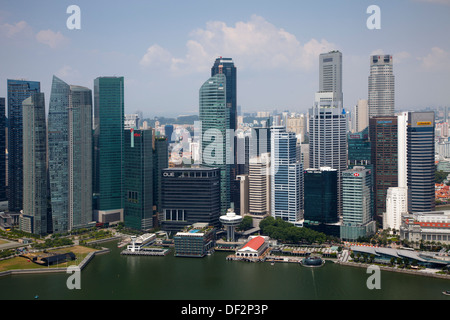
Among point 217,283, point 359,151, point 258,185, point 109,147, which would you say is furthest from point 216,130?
point 217,283

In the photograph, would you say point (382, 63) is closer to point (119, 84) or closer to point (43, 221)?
point (119, 84)

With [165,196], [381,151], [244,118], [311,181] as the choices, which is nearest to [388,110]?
[244,118]

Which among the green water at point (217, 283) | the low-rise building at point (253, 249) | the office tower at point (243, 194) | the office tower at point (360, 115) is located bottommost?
the green water at point (217, 283)

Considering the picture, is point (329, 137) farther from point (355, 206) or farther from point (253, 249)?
point (253, 249)

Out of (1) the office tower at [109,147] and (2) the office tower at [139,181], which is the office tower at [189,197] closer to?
(2) the office tower at [139,181]

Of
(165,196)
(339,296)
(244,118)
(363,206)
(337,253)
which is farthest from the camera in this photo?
(244,118)

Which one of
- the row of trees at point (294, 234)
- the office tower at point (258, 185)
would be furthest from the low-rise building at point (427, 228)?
the office tower at point (258, 185)
